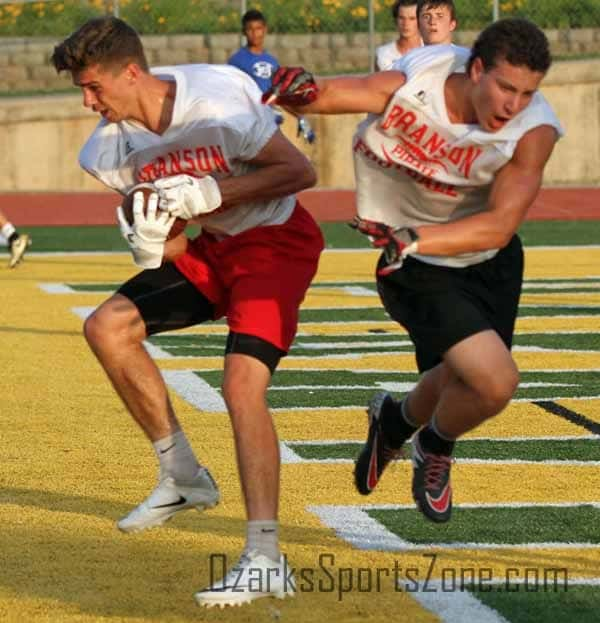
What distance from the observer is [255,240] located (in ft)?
18.7

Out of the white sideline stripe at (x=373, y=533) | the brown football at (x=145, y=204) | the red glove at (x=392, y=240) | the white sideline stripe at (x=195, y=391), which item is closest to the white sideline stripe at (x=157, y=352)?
the white sideline stripe at (x=195, y=391)

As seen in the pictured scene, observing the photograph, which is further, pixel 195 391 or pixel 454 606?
pixel 195 391

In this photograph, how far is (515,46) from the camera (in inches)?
208

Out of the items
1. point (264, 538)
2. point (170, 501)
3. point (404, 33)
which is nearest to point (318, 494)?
point (170, 501)

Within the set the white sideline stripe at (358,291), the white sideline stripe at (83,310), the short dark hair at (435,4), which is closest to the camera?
the short dark hair at (435,4)

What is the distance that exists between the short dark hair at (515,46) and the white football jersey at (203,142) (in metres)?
0.70

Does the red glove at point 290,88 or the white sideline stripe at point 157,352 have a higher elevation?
the red glove at point 290,88

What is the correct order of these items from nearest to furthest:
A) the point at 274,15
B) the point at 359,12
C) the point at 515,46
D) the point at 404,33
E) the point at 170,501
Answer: the point at 515,46 < the point at 170,501 < the point at 404,33 < the point at 359,12 < the point at 274,15

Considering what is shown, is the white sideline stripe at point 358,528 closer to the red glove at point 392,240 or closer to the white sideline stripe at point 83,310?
the red glove at point 392,240

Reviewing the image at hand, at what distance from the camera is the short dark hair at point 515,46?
528cm

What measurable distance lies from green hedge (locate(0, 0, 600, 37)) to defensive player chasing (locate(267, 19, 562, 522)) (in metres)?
18.8

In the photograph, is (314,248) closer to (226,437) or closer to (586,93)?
(226,437)

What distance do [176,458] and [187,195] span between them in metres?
1.00

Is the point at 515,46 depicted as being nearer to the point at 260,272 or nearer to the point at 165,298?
the point at 260,272
